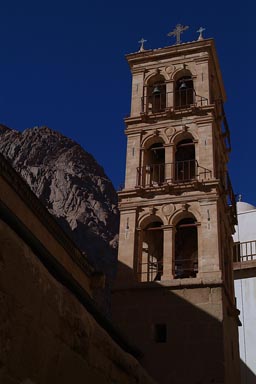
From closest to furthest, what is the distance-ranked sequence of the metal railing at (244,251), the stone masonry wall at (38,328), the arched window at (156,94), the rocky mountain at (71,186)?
the stone masonry wall at (38,328)
the arched window at (156,94)
the metal railing at (244,251)
the rocky mountain at (71,186)

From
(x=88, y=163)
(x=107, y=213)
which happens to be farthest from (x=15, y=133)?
(x=107, y=213)

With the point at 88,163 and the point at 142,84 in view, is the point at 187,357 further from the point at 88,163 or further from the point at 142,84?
the point at 88,163

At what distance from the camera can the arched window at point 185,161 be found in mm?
19058

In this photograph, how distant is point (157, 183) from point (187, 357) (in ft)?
20.5

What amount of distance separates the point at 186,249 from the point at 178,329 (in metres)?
4.15

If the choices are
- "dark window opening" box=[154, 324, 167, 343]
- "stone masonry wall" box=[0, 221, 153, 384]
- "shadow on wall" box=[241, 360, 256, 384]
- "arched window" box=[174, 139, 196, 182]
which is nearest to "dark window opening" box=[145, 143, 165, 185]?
"arched window" box=[174, 139, 196, 182]

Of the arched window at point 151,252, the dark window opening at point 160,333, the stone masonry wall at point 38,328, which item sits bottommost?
the stone masonry wall at point 38,328

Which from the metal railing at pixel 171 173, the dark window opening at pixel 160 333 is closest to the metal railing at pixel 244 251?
the metal railing at pixel 171 173

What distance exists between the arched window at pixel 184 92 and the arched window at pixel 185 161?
171cm

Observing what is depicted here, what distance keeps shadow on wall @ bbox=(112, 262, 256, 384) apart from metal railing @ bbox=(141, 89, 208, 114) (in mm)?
6745

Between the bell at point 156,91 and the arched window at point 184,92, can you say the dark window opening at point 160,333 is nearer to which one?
the arched window at point 184,92

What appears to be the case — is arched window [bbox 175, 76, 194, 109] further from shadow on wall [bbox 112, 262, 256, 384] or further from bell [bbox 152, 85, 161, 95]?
shadow on wall [bbox 112, 262, 256, 384]

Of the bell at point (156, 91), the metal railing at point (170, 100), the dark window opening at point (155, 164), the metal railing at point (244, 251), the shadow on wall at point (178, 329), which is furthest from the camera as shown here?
the metal railing at point (244, 251)

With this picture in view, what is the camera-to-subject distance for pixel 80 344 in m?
3.48
